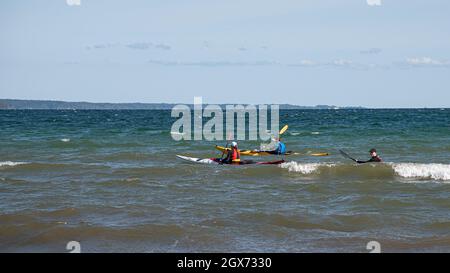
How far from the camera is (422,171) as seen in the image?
18875 mm

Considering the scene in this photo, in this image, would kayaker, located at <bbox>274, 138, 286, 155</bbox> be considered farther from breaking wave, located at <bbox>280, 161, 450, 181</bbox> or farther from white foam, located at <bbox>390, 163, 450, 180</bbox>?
white foam, located at <bbox>390, 163, 450, 180</bbox>

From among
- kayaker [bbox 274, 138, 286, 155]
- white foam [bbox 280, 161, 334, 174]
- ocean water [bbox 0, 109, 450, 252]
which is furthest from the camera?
kayaker [bbox 274, 138, 286, 155]

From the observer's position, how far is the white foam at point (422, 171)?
59.1 feet

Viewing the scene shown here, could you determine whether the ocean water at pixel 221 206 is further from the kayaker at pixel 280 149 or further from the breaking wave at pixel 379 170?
the kayaker at pixel 280 149

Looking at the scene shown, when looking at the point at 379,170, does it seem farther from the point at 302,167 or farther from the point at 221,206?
the point at 221,206

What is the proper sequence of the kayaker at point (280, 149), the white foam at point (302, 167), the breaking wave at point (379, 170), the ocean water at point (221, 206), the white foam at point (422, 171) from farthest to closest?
the kayaker at point (280, 149) → the white foam at point (302, 167) → the breaking wave at point (379, 170) → the white foam at point (422, 171) → the ocean water at point (221, 206)

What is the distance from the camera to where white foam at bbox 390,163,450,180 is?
18027 millimetres

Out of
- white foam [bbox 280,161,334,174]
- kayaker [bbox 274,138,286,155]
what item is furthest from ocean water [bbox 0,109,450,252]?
kayaker [bbox 274,138,286,155]

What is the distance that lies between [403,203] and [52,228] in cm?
781

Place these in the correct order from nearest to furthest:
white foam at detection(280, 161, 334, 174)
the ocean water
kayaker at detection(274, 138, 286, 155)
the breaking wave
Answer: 1. the ocean water
2. the breaking wave
3. white foam at detection(280, 161, 334, 174)
4. kayaker at detection(274, 138, 286, 155)

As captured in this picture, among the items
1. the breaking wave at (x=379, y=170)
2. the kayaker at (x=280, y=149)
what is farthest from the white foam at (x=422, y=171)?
the kayaker at (x=280, y=149)

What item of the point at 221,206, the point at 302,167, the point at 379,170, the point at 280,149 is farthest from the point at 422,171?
the point at 221,206
